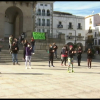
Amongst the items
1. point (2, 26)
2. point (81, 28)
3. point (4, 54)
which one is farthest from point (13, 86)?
point (81, 28)

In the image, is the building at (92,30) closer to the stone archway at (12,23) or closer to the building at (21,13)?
the stone archway at (12,23)

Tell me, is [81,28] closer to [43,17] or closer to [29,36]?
[43,17]

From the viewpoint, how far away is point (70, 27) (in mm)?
63875

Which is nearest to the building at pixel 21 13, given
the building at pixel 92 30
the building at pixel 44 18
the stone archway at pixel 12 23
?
the stone archway at pixel 12 23

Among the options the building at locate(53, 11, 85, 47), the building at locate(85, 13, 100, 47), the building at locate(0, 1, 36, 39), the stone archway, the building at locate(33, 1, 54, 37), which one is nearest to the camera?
the building at locate(0, 1, 36, 39)

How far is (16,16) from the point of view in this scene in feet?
90.6

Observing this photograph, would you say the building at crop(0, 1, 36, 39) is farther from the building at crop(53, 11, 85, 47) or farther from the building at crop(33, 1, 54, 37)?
the building at crop(53, 11, 85, 47)

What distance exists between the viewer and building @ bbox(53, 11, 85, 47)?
62.1m

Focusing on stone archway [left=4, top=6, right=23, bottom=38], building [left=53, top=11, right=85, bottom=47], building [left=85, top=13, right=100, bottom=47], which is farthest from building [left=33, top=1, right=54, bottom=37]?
stone archway [left=4, top=6, right=23, bottom=38]

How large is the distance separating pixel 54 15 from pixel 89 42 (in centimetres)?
1450

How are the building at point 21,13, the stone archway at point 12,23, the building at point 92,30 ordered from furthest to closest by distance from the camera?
the building at point 92,30
the stone archway at point 12,23
the building at point 21,13

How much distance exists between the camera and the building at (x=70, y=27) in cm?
6206

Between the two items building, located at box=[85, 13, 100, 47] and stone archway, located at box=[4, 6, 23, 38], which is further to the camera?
building, located at box=[85, 13, 100, 47]

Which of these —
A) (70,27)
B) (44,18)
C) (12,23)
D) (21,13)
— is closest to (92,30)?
(70,27)
